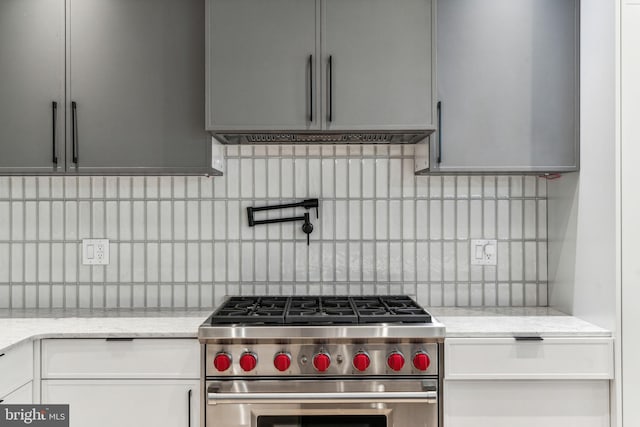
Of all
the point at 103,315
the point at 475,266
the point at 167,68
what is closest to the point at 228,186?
the point at 167,68

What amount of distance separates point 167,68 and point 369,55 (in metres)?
0.84

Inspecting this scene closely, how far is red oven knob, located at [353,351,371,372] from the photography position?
181 centimetres

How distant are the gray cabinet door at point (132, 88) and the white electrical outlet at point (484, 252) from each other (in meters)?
1.34

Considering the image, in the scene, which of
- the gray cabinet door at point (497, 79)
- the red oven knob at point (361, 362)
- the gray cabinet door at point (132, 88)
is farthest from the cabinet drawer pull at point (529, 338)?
the gray cabinet door at point (132, 88)

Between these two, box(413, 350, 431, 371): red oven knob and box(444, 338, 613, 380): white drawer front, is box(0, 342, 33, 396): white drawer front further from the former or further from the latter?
box(444, 338, 613, 380): white drawer front

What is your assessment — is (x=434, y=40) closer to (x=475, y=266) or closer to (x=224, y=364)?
(x=475, y=266)

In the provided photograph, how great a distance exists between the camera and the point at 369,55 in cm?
202

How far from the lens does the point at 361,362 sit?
181 centimetres

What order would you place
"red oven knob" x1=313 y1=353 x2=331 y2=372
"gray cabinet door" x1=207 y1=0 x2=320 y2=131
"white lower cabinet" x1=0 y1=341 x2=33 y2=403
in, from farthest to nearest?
"gray cabinet door" x1=207 y1=0 x2=320 y2=131 → "red oven knob" x1=313 y1=353 x2=331 y2=372 → "white lower cabinet" x1=0 y1=341 x2=33 y2=403

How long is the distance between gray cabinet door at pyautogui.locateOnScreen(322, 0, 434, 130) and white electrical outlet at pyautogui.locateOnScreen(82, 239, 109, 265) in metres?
1.27

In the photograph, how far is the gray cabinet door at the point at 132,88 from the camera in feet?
6.85

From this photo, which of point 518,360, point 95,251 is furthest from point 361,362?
point 95,251

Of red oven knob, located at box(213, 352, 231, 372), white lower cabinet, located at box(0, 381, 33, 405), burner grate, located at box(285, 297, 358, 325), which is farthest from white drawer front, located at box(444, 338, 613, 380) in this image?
white lower cabinet, located at box(0, 381, 33, 405)

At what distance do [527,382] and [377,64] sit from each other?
4.49ft
